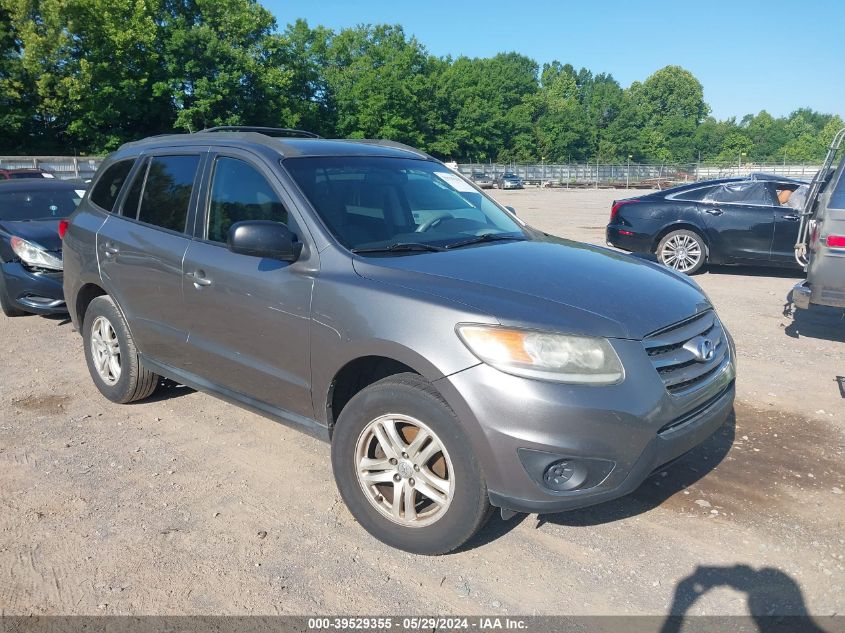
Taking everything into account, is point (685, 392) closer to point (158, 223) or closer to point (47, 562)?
point (47, 562)

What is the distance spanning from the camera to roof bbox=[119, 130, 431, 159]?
13.1 feet

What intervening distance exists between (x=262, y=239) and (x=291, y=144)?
3.25 ft

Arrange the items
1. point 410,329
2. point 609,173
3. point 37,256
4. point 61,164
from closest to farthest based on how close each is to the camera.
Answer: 1. point 410,329
2. point 37,256
3. point 61,164
4. point 609,173

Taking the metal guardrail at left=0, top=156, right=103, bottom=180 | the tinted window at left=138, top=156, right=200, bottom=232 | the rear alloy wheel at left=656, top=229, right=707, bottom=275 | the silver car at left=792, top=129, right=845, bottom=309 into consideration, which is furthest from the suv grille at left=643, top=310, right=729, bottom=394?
the metal guardrail at left=0, top=156, right=103, bottom=180

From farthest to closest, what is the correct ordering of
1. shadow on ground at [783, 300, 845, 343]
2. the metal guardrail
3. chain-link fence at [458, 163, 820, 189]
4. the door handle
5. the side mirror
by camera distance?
chain-link fence at [458, 163, 820, 189]
the metal guardrail
shadow on ground at [783, 300, 845, 343]
the door handle
the side mirror

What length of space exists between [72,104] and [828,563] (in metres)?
50.6

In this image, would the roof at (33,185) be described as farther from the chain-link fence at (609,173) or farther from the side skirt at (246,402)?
the chain-link fence at (609,173)

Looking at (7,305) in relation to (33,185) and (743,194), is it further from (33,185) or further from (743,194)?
(743,194)

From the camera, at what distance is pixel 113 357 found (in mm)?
4996

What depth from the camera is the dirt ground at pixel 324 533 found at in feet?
9.46

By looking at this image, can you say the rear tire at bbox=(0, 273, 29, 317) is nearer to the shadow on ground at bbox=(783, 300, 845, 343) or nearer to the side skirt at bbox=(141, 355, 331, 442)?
the side skirt at bbox=(141, 355, 331, 442)

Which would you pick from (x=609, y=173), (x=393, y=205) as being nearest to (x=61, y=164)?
(x=393, y=205)

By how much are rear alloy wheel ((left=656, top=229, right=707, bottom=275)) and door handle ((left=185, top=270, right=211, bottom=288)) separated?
319 inches

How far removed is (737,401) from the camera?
16.7ft
